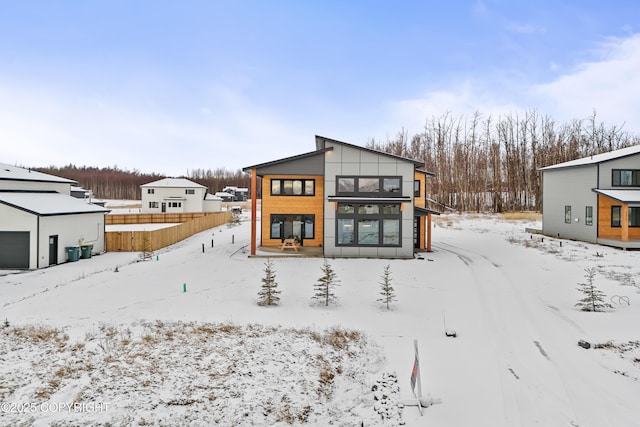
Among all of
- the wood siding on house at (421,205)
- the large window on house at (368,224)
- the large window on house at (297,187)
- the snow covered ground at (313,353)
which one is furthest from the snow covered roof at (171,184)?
the wood siding on house at (421,205)

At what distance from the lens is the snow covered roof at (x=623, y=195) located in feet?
70.7

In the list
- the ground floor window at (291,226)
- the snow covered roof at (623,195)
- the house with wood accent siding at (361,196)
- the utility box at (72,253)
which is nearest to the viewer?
the utility box at (72,253)

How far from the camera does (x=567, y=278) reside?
14320 millimetres

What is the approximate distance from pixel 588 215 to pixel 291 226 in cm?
2086

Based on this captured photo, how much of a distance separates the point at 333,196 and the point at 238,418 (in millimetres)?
14979

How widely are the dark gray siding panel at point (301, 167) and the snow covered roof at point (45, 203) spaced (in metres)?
12.0

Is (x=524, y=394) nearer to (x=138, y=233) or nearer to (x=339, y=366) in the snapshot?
(x=339, y=366)

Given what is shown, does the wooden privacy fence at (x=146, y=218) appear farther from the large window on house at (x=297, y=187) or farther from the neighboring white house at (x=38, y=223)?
the large window on house at (x=297, y=187)

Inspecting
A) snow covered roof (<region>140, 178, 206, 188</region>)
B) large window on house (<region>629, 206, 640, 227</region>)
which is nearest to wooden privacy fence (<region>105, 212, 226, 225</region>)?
snow covered roof (<region>140, 178, 206, 188</region>)

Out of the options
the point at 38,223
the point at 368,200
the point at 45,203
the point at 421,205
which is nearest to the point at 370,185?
the point at 368,200

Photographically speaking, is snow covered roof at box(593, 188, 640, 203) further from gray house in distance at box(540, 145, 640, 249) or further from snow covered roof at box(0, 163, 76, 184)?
snow covered roof at box(0, 163, 76, 184)

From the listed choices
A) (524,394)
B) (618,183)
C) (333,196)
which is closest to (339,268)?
(333,196)

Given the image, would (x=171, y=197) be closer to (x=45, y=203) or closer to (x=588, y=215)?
(x=45, y=203)

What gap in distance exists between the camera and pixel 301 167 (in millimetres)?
20312
